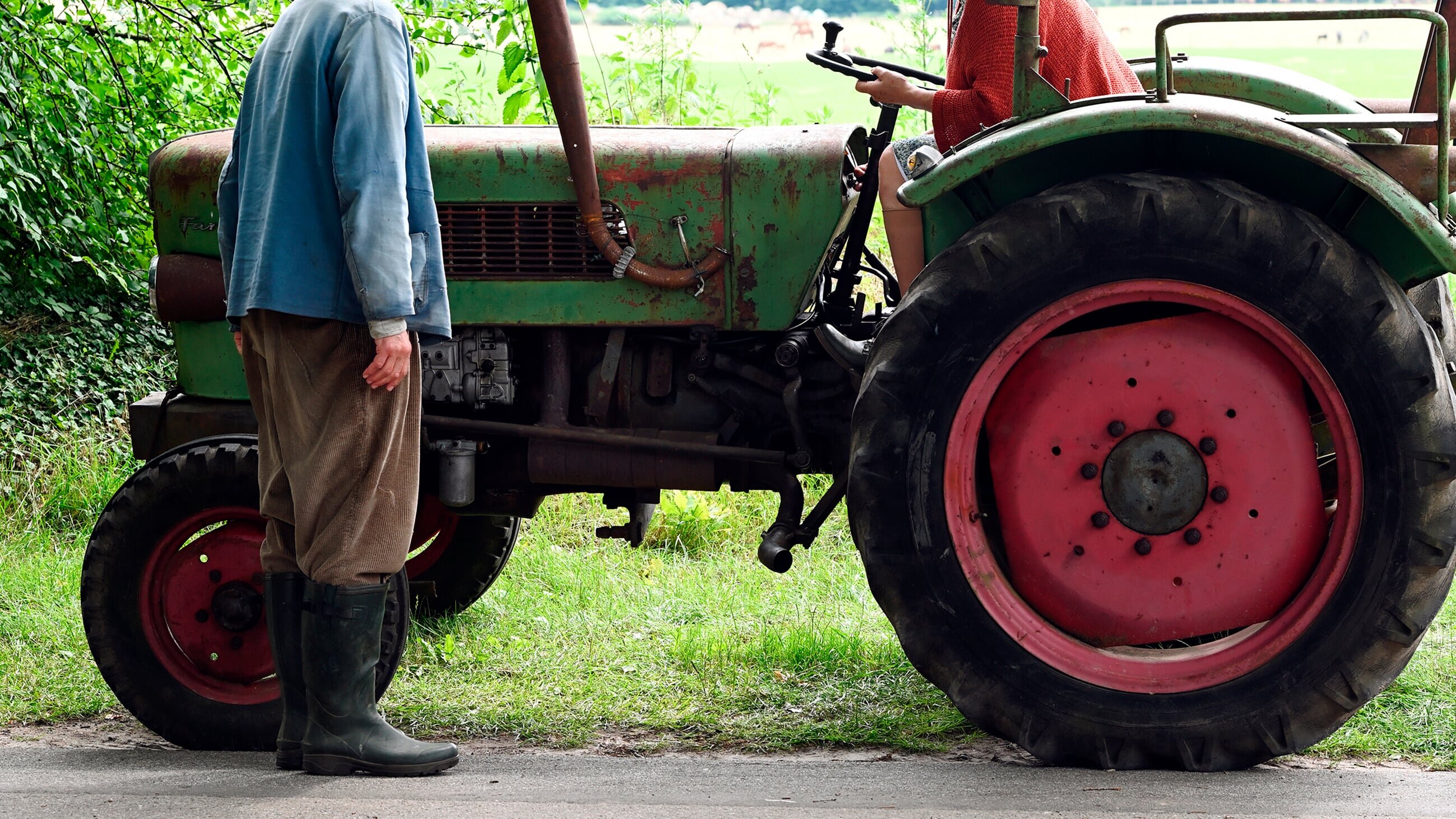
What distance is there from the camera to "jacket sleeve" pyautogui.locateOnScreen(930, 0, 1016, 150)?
10.6 feet

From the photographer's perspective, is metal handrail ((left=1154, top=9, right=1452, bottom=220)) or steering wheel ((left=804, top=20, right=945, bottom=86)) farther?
steering wheel ((left=804, top=20, right=945, bottom=86))

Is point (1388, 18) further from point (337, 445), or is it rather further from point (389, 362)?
point (337, 445)

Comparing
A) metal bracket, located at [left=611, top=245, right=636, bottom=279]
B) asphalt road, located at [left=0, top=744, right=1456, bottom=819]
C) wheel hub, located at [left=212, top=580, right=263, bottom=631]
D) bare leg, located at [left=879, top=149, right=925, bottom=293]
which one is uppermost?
bare leg, located at [left=879, top=149, right=925, bottom=293]

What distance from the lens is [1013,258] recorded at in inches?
114

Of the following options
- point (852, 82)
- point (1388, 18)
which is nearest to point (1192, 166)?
point (1388, 18)

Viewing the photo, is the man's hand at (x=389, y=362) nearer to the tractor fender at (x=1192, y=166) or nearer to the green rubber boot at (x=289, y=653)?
the green rubber boot at (x=289, y=653)

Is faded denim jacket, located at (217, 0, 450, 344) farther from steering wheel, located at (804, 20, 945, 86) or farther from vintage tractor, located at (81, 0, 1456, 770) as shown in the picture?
steering wheel, located at (804, 20, 945, 86)

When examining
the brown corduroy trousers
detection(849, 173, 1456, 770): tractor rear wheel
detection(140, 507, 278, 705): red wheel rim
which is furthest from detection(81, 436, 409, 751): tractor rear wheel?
detection(849, 173, 1456, 770): tractor rear wheel

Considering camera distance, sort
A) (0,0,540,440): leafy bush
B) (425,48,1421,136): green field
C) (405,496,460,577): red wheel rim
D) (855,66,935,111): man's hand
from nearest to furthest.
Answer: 1. (855,66,935,111): man's hand
2. (405,496,460,577): red wheel rim
3. (0,0,540,440): leafy bush
4. (425,48,1421,136): green field

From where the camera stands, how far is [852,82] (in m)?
19.9

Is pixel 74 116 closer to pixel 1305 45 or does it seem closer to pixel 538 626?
pixel 538 626

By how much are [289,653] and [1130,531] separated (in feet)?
6.23

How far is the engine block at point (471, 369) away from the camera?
3.60 meters

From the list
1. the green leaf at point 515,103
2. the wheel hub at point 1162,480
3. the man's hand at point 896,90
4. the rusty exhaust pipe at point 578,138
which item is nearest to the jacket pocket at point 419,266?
the rusty exhaust pipe at point 578,138
